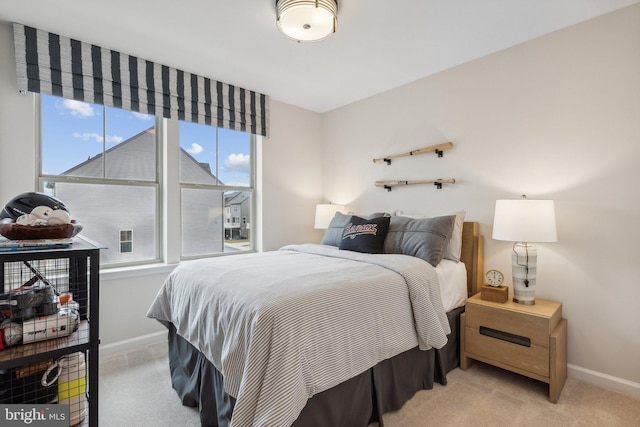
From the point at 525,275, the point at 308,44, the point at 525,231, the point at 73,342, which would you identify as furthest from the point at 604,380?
the point at 308,44

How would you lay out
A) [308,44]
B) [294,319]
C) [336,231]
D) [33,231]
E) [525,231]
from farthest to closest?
[336,231]
[308,44]
[525,231]
[294,319]
[33,231]

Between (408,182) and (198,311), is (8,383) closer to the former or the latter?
(198,311)

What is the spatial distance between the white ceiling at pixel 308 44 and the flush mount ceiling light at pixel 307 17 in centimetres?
15

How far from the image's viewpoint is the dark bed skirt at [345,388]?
1.48 meters

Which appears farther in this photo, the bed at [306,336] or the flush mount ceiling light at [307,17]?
the flush mount ceiling light at [307,17]

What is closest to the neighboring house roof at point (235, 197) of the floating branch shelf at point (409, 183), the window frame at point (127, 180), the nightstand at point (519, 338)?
the window frame at point (127, 180)

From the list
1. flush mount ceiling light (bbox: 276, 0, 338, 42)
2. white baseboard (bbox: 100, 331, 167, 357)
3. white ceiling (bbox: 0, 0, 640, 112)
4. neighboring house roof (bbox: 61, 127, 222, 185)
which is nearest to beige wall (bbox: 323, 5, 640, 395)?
white ceiling (bbox: 0, 0, 640, 112)

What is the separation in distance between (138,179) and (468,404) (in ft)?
10.2

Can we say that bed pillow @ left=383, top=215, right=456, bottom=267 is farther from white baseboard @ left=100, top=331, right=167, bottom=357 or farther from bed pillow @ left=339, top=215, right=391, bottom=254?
white baseboard @ left=100, top=331, right=167, bottom=357

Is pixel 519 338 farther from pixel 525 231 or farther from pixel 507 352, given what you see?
Answer: pixel 525 231

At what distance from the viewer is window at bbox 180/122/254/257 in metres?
3.23

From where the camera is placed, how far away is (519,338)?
2068mm

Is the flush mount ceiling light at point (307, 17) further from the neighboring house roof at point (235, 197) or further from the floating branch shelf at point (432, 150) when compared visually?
the neighboring house roof at point (235, 197)

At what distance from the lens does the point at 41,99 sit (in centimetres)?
249
